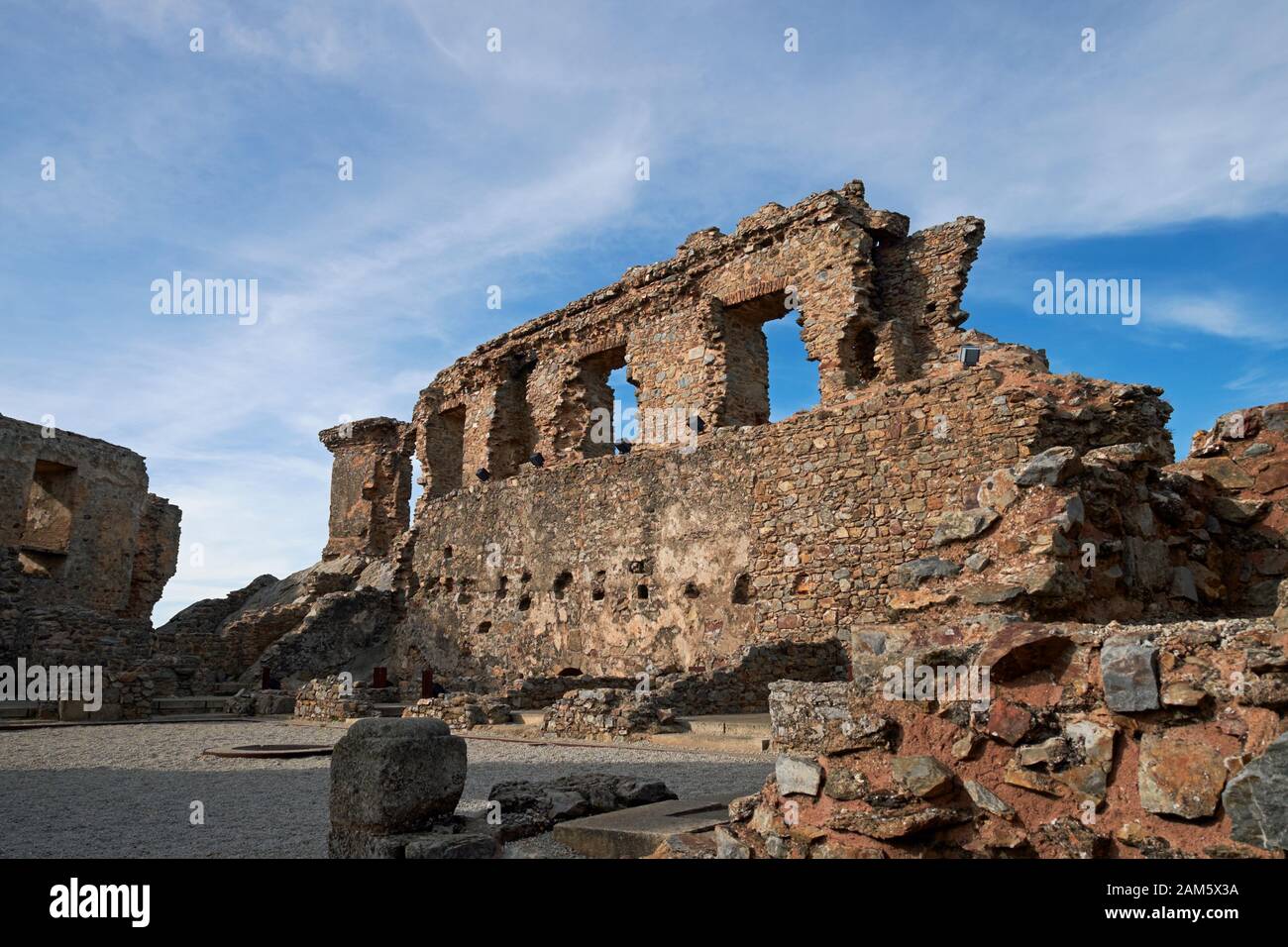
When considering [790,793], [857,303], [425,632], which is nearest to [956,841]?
[790,793]

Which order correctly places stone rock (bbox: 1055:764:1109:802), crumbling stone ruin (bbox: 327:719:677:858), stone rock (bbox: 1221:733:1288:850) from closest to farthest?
stone rock (bbox: 1221:733:1288:850) < stone rock (bbox: 1055:764:1109:802) < crumbling stone ruin (bbox: 327:719:677:858)

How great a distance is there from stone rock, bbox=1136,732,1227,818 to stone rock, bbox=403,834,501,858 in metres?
2.87

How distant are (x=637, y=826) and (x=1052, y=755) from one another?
7.00ft

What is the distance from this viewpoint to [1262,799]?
8.63ft

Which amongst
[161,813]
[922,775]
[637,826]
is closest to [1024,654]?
[922,775]

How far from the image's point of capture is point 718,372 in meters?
16.9

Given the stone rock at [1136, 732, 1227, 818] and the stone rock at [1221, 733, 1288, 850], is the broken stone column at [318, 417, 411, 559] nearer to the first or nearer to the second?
the stone rock at [1136, 732, 1227, 818]

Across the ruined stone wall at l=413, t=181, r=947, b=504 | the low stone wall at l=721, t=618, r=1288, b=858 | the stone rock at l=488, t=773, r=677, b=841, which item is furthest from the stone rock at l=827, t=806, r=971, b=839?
the ruined stone wall at l=413, t=181, r=947, b=504

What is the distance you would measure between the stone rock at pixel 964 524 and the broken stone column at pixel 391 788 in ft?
11.1

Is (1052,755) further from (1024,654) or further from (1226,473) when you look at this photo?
(1226,473)

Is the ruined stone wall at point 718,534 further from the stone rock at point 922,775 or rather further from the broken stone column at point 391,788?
the broken stone column at point 391,788

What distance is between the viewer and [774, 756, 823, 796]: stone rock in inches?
137

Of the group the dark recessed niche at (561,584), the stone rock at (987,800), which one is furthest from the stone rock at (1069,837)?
the dark recessed niche at (561,584)

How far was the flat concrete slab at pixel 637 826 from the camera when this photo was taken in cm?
423
